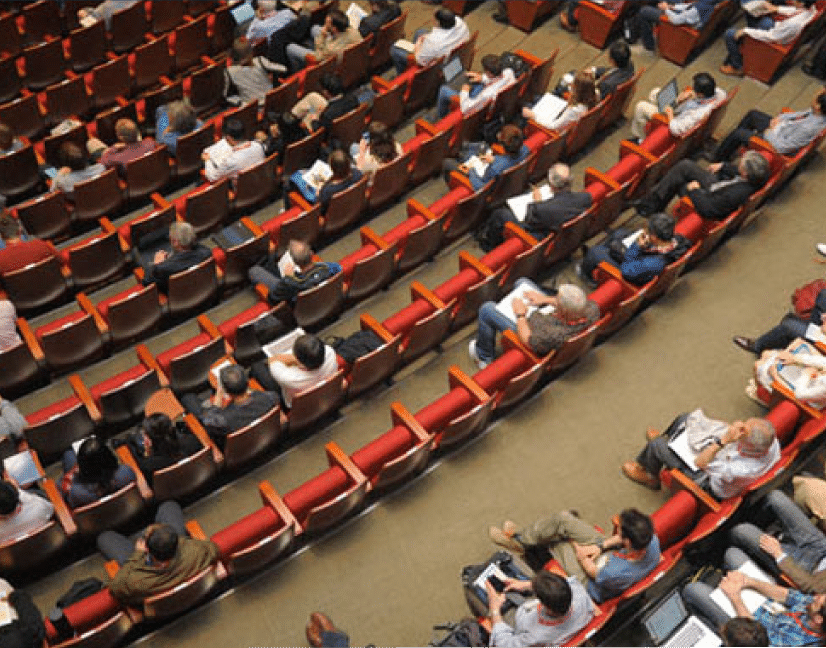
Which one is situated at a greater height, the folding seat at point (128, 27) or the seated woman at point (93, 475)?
the folding seat at point (128, 27)

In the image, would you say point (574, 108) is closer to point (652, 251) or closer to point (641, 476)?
point (652, 251)

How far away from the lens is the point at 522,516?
2926 millimetres

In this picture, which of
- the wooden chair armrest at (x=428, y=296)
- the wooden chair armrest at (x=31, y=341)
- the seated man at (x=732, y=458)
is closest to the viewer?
the seated man at (x=732, y=458)

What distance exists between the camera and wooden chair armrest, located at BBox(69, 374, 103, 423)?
2953 millimetres

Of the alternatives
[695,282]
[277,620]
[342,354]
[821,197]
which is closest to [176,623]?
[277,620]

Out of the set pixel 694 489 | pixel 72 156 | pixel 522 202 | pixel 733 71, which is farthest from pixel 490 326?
pixel 733 71

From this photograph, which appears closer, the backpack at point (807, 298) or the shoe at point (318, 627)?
the shoe at point (318, 627)

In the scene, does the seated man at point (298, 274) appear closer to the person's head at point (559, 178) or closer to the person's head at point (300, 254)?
the person's head at point (300, 254)

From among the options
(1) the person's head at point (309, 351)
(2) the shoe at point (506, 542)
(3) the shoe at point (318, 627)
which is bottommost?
(2) the shoe at point (506, 542)

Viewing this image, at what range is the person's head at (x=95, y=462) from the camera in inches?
102

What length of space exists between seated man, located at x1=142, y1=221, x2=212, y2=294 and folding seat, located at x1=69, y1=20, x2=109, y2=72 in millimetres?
1666

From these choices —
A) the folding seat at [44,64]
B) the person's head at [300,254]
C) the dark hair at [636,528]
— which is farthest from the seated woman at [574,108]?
the folding seat at [44,64]

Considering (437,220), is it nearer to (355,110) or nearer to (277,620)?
(355,110)

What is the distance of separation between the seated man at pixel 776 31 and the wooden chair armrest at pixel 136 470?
10.8 feet
